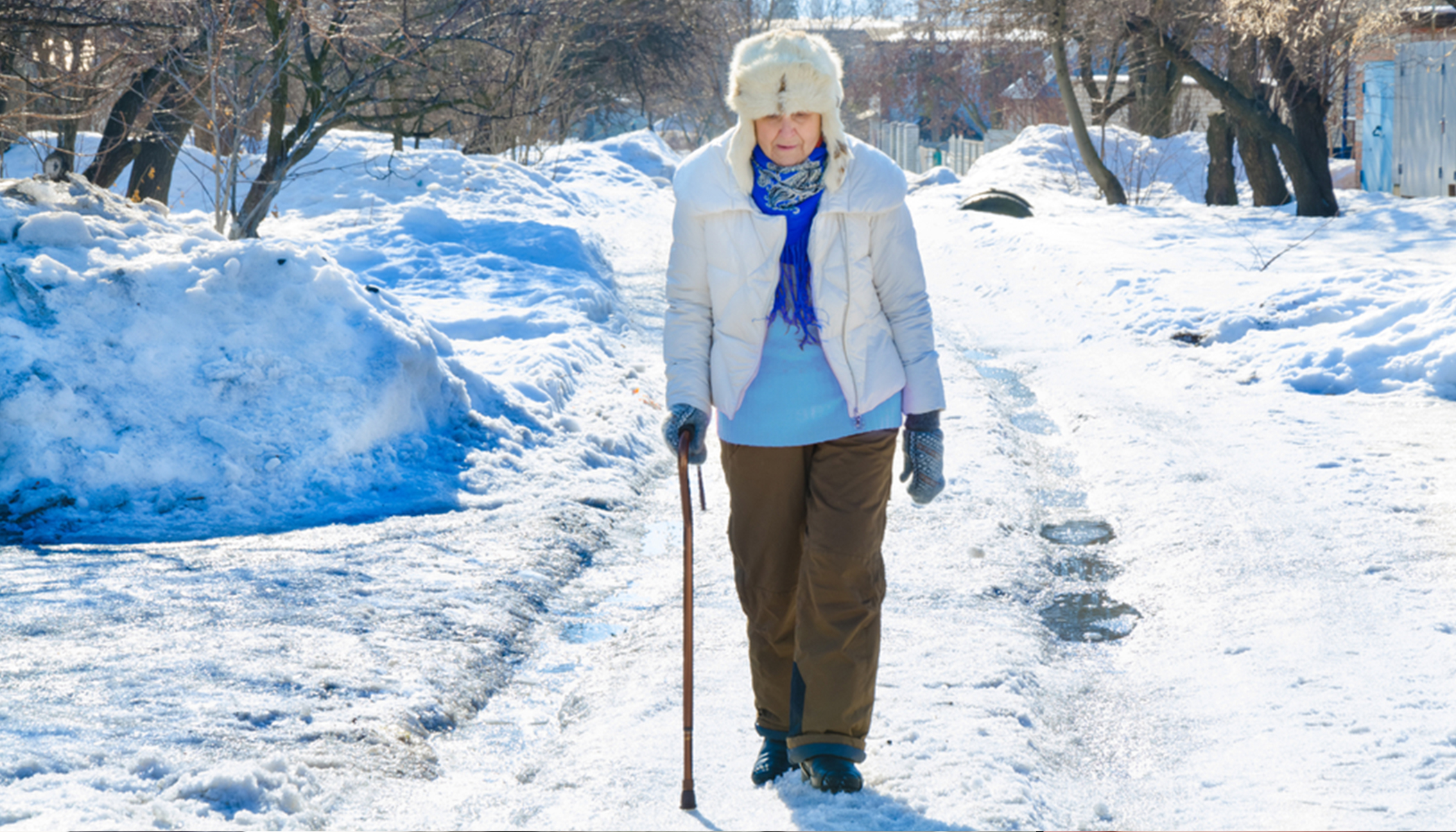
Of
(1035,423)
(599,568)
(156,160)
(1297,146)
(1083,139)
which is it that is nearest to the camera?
(599,568)

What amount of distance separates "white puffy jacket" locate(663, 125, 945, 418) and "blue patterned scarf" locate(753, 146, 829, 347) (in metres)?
0.02

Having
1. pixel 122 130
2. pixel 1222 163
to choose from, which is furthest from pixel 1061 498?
pixel 1222 163

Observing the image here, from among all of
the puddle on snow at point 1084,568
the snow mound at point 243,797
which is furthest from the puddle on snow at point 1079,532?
the snow mound at point 243,797

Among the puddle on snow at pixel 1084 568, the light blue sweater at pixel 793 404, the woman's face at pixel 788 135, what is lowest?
the puddle on snow at pixel 1084 568

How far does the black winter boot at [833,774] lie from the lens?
314cm

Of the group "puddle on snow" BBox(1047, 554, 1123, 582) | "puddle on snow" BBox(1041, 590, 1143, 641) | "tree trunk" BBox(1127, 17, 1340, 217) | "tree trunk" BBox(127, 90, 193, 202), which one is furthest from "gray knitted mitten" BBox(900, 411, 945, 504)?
"tree trunk" BBox(1127, 17, 1340, 217)

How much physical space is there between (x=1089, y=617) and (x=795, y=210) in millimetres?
2246

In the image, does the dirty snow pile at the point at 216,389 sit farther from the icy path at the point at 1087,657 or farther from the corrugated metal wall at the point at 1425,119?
the corrugated metal wall at the point at 1425,119

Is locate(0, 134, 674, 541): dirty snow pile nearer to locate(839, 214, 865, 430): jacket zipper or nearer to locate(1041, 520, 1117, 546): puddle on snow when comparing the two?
locate(1041, 520, 1117, 546): puddle on snow

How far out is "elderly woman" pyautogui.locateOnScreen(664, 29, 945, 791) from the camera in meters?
3.12

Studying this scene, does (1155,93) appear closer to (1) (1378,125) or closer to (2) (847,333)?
(1) (1378,125)

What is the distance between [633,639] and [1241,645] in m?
2.05

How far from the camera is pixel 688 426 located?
3203 millimetres

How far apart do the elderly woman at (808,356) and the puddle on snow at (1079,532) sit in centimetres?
246
